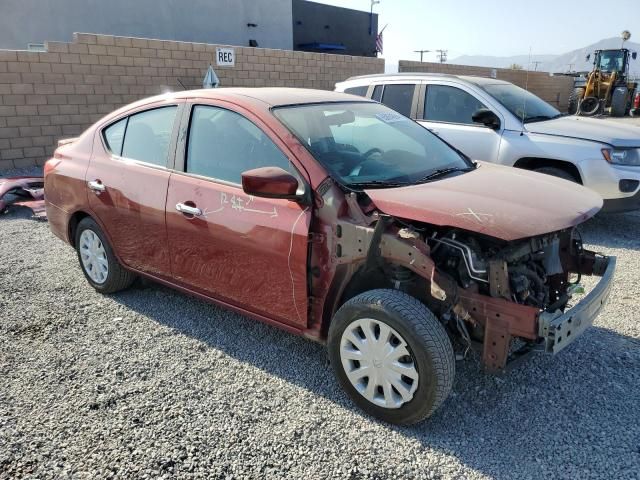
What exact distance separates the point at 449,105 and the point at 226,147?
14.4 ft

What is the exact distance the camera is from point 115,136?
4.42 metres

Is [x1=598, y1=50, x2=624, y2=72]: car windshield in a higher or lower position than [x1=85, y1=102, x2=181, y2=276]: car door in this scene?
higher

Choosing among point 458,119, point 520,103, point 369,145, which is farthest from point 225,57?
point 369,145

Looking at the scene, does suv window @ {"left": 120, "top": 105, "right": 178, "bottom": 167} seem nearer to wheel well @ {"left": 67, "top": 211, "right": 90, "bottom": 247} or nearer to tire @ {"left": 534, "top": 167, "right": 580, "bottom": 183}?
wheel well @ {"left": 67, "top": 211, "right": 90, "bottom": 247}

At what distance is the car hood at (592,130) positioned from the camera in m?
6.12

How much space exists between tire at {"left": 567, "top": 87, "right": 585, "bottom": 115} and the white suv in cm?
2025

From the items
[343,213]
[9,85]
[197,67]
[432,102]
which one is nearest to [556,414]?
[343,213]

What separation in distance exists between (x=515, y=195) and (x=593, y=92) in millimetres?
25488

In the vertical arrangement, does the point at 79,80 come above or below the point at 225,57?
below

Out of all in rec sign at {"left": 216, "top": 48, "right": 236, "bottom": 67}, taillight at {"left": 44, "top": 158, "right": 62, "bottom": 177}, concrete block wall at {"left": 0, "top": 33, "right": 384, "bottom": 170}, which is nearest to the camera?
taillight at {"left": 44, "top": 158, "right": 62, "bottom": 177}

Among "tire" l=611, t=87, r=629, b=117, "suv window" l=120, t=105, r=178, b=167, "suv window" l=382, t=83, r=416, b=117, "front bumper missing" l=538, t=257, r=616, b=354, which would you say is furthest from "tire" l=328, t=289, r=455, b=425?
"tire" l=611, t=87, r=629, b=117

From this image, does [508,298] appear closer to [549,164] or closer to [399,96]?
[549,164]

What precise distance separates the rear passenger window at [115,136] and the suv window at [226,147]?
893 millimetres

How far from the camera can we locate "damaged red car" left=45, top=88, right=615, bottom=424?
2.75 meters
